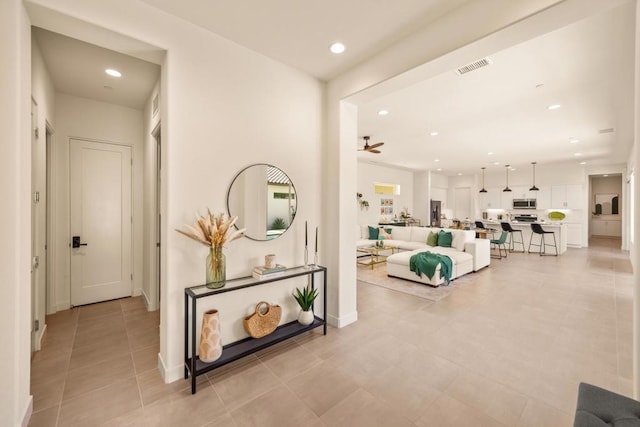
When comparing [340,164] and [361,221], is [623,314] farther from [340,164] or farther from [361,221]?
[361,221]

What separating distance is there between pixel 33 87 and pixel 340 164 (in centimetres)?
308

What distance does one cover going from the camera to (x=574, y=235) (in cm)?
990

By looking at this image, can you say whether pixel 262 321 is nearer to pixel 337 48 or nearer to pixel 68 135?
pixel 337 48

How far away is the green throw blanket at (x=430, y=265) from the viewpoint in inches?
193

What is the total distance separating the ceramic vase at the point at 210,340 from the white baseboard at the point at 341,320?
1449 millimetres

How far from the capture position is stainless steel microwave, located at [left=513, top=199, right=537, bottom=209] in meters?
10.9

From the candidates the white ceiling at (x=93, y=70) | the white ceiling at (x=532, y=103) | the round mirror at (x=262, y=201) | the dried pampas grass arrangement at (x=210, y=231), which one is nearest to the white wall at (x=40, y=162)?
the white ceiling at (x=93, y=70)

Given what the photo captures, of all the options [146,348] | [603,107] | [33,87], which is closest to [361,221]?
[603,107]

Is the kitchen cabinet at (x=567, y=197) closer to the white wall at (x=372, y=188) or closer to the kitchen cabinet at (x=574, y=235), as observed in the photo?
the kitchen cabinet at (x=574, y=235)

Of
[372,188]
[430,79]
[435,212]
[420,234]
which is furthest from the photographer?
[435,212]

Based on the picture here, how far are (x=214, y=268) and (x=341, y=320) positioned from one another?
1.71 meters

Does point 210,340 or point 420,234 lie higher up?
point 420,234

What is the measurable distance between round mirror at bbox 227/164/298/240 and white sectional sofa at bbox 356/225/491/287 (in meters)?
3.28

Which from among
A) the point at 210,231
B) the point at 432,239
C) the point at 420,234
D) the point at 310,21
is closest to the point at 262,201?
the point at 210,231
